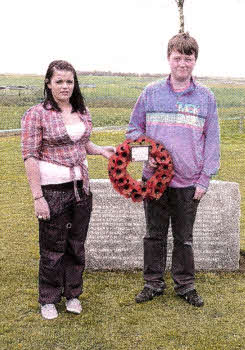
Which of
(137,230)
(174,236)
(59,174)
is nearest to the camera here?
(59,174)

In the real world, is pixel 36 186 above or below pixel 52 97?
below

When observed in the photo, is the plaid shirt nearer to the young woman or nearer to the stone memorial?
the young woman

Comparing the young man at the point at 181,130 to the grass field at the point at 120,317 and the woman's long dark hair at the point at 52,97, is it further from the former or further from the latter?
the grass field at the point at 120,317

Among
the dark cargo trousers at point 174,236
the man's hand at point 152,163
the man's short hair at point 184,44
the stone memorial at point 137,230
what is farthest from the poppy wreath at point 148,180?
the stone memorial at point 137,230

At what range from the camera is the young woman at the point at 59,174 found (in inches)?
186

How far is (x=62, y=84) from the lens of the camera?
474 centimetres

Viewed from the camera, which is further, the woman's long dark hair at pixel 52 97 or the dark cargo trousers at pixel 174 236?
the dark cargo trousers at pixel 174 236

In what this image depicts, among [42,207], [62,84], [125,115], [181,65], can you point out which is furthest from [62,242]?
[125,115]

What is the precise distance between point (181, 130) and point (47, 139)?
42.8 inches

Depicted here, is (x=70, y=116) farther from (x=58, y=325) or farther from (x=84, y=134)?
(x=58, y=325)

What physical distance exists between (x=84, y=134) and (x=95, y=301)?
5.34ft

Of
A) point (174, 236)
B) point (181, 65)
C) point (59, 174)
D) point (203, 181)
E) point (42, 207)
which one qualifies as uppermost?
point (181, 65)

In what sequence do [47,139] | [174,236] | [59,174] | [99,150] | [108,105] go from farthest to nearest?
[108,105]
[174,236]
[99,150]
[59,174]
[47,139]

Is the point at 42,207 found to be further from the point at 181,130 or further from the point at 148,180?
the point at 181,130
